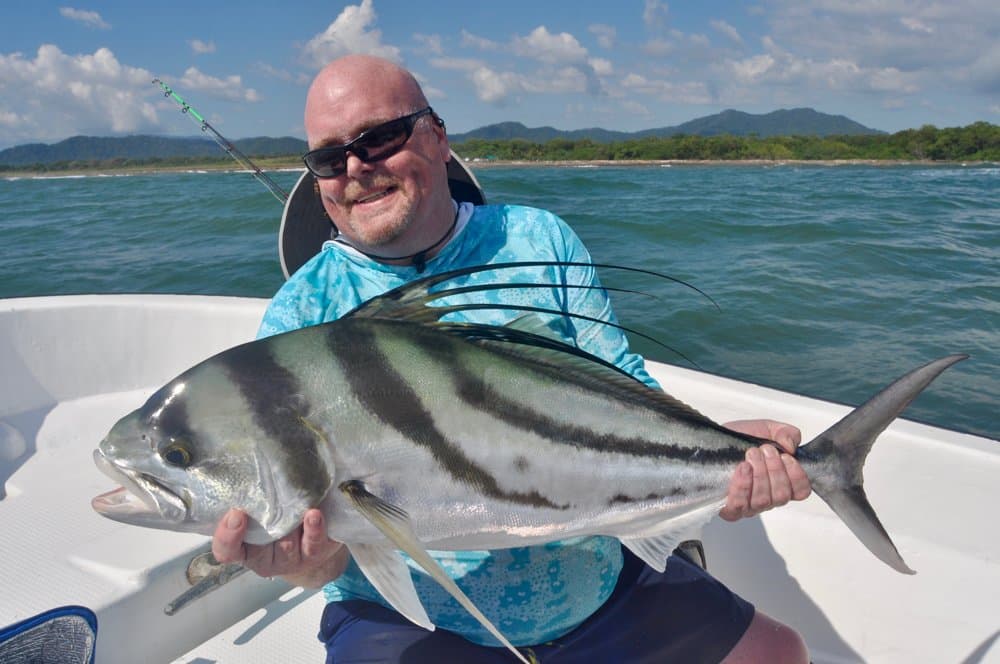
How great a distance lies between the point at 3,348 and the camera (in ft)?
12.7

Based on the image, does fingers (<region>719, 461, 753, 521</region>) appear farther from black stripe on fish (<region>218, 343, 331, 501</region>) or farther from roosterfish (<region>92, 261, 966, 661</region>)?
black stripe on fish (<region>218, 343, 331, 501</region>)

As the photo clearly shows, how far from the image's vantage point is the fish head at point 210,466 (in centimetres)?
137

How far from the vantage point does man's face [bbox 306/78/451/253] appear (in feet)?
6.70

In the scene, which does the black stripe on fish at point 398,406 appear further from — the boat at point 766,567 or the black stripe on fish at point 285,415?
the boat at point 766,567

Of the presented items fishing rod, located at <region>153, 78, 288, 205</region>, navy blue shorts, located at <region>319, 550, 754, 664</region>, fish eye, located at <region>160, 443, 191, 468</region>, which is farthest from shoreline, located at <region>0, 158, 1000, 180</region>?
fish eye, located at <region>160, 443, 191, 468</region>

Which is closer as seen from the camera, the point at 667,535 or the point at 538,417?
the point at 538,417

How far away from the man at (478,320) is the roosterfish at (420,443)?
0.31m

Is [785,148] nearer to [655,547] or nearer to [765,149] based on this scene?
[765,149]

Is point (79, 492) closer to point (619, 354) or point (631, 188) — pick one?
point (619, 354)

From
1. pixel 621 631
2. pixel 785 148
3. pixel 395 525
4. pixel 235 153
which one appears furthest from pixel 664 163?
pixel 395 525

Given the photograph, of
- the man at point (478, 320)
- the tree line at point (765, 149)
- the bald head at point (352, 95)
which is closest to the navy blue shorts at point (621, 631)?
the man at point (478, 320)

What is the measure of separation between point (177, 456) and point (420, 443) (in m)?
0.49

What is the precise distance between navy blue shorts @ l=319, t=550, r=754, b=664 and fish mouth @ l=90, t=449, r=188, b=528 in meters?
0.83

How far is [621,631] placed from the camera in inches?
79.7
